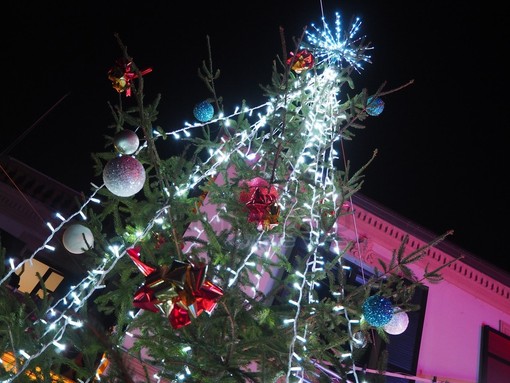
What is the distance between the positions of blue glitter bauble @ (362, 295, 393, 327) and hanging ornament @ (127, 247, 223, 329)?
4.45ft

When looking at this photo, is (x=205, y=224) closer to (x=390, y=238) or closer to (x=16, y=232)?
(x=390, y=238)

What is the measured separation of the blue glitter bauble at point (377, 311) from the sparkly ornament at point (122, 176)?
2135 millimetres

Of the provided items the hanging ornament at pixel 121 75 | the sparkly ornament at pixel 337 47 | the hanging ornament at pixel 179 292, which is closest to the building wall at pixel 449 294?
the sparkly ornament at pixel 337 47

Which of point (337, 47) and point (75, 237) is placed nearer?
point (75, 237)

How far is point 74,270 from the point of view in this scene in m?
10.4

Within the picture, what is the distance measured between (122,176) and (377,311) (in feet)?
7.62

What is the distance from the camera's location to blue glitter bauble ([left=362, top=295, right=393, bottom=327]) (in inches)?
132

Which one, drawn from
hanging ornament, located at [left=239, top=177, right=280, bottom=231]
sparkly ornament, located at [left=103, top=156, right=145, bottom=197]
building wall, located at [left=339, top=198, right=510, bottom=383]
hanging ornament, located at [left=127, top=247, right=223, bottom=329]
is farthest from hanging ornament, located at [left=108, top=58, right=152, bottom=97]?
building wall, located at [left=339, top=198, right=510, bottom=383]

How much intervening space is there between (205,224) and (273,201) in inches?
25.3

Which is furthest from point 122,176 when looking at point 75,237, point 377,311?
point 377,311

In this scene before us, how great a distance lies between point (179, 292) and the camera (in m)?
2.66

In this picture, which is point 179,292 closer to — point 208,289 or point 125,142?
point 208,289

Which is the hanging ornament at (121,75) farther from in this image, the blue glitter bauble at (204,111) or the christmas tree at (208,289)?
the blue glitter bauble at (204,111)

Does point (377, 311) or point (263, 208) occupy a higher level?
point (263, 208)
